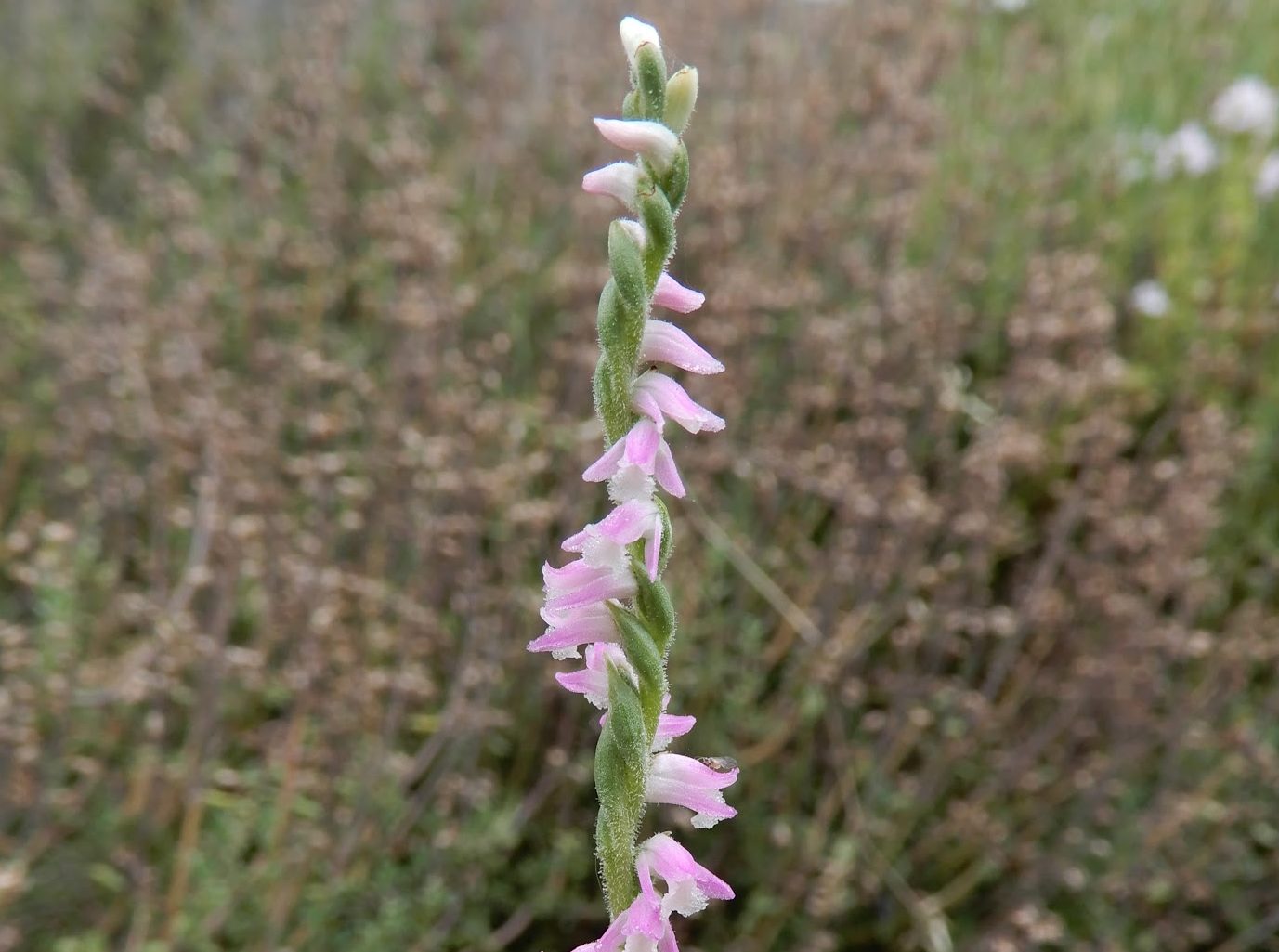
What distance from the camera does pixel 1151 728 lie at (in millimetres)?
2184

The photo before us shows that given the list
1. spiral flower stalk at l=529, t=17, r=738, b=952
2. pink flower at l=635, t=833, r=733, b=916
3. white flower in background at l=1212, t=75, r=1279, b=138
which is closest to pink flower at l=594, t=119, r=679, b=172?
spiral flower stalk at l=529, t=17, r=738, b=952

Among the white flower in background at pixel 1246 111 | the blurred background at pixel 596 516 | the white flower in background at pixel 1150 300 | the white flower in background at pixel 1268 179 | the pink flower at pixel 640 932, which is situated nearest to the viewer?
the pink flower at pixel 640 932

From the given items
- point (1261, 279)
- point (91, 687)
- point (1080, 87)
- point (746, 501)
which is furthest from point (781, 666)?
point (1080, 87)

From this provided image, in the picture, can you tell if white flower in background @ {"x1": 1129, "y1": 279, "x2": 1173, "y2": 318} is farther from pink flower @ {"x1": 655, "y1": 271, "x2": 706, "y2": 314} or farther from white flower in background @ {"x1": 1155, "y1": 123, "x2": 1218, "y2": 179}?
pink flower @ {"x1": 655, "y1": 271, "x2": 706, "y2": 314}

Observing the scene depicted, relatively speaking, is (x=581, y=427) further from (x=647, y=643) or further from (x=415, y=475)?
(x=647, y=643)

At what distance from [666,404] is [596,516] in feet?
5.81

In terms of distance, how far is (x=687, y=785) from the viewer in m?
0.72

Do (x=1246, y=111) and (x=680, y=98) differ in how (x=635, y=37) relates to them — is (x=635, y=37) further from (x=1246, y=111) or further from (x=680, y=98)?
(x=1246, y=111)

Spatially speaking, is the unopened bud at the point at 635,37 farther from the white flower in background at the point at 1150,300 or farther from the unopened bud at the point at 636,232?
the white flower in background at the point at 1150,300

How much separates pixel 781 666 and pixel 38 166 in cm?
255

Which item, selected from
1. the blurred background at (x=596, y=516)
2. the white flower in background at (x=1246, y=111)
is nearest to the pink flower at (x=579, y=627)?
the blurred background at (x=596, y=516)

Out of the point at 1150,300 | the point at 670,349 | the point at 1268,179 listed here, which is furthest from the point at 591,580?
the point at 1268,179

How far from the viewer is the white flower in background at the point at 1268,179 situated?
11.6 feet

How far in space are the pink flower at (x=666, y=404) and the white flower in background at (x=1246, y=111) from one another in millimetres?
3591
